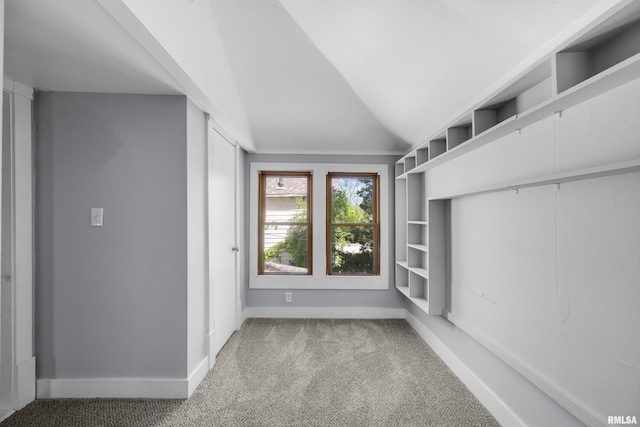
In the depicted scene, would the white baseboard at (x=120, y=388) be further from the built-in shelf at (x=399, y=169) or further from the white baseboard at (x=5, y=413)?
the built-in shelf at (x=399, y=169)

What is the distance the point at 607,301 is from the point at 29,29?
265cm

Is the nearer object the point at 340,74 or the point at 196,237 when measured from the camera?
the point at 196,237

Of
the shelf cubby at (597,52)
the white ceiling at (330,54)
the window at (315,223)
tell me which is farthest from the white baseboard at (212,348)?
the shelf cubby at (597,52)

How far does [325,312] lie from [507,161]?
2857 millimetres

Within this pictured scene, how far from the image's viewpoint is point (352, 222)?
4.26 m

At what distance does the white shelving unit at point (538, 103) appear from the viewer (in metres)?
1.18

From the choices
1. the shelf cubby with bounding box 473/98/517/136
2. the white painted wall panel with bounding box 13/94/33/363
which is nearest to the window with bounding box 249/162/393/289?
the shelf cubby with bounding box 473/98/517/136

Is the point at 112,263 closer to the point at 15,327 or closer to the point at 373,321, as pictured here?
the point at 15,327

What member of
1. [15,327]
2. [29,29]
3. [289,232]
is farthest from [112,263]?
[289,232]

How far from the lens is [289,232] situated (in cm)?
429

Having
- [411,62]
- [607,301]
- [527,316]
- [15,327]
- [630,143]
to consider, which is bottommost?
[15,327]

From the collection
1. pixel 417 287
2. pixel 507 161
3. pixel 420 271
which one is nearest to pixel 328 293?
pixel 417 287

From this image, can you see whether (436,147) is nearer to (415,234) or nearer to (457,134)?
(457,134)

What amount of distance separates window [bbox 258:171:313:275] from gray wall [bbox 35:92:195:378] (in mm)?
1947
